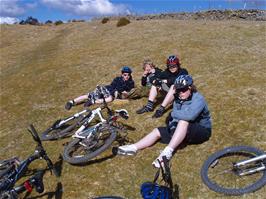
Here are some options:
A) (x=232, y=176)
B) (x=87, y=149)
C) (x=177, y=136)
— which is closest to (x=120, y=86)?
(x=87, y=149)

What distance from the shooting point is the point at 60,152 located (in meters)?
14.0

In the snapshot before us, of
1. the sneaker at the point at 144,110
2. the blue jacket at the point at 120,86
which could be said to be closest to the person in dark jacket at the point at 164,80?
the sneaker at the point at 144,110

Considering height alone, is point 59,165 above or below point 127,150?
below

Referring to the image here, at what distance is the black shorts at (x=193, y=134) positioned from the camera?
11.8 m

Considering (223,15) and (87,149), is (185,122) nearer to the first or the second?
(87,149)

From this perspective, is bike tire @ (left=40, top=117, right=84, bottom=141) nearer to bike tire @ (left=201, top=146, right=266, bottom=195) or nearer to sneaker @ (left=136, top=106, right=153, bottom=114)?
sneaker @ (left=136, top=106, right=153, bottom=114)

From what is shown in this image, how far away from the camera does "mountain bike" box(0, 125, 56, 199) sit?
9.01 meters

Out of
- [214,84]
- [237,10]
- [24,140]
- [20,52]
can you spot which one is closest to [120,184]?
[24,140]

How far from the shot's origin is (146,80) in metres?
18.0

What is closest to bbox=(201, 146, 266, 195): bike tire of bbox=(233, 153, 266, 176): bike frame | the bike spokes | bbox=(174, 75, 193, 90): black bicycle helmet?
the bike spokes

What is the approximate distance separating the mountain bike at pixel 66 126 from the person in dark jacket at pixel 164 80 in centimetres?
292

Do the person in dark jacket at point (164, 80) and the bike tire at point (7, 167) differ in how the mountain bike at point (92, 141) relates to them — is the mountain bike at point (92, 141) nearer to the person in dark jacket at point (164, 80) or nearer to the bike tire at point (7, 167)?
the bike tire at point (7, 167)

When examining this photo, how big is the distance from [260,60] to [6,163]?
1663 centimetres

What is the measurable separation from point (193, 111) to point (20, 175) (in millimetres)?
5490
